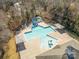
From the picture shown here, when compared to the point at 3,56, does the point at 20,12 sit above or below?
above

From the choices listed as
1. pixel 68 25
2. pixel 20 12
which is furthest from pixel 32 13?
pixel 68 25

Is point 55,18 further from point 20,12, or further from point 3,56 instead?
point 3,56

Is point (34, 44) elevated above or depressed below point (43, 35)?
below

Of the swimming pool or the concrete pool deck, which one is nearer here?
the concrete pool deck

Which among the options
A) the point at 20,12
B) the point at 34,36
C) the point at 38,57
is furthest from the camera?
the point at 20,12

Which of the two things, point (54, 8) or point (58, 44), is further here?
point (54, 8)

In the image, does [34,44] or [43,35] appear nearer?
[34,44]

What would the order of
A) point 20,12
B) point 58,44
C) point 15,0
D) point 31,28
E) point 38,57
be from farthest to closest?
1. point 15,0
2. point 20,12
3. point 31,28
4. point 58,44
5. point 38,57

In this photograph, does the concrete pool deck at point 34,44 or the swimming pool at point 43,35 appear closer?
the concrete pool deck at point 34,44
